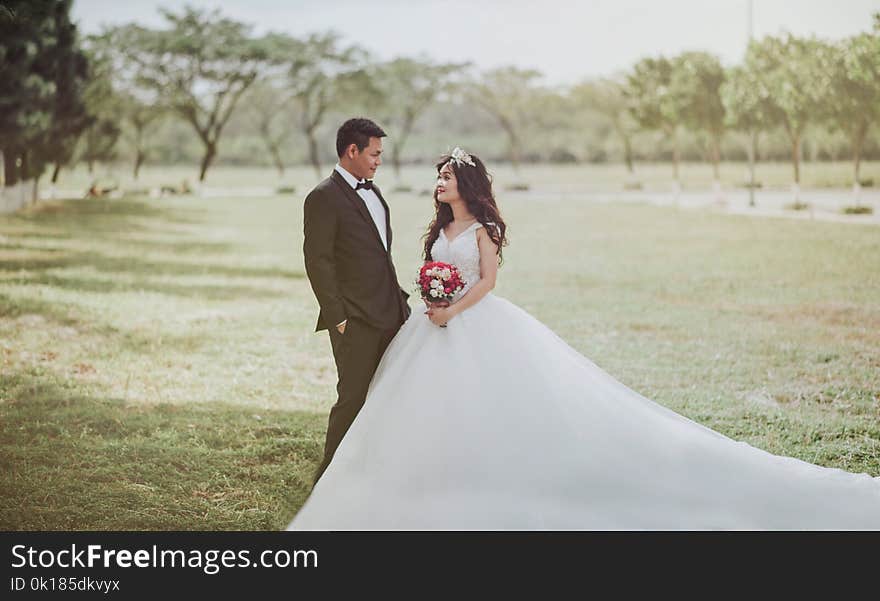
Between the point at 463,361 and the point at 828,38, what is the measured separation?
73.8 feet

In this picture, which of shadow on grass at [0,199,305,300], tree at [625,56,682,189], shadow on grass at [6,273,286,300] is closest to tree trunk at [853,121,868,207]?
shadow on grass at [0,199,305,300]

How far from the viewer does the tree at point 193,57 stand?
48.4m

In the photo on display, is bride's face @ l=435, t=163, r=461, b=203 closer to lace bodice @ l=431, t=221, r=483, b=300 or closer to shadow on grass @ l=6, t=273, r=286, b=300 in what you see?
lace bodice @ l=431, t=221, r=483, b=300

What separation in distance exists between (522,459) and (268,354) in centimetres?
538

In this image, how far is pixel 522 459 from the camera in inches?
171

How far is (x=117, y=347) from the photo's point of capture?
9367 mm

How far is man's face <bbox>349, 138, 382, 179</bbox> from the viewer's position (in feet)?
15.1

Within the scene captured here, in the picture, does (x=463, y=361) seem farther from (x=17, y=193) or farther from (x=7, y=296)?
(x=17, y=193)

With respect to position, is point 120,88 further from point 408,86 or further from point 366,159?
point 366,159

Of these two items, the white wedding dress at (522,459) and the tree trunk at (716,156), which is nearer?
the white wedding dress at (522,459)

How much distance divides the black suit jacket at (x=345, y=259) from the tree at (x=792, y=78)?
2183 centimetres

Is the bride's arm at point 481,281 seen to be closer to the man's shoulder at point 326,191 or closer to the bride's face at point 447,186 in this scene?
the bride's face at point 447,186

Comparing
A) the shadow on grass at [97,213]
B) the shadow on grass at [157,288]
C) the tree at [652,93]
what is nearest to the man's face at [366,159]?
the shadow on grass at [157,288]

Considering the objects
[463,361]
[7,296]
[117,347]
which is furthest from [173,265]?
[463,361]
